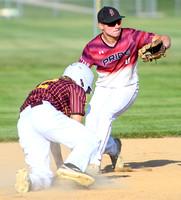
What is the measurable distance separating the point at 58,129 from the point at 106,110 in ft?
4.54

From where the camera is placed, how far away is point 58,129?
18.9 ft

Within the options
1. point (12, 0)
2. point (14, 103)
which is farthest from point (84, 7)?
point (14, 103)

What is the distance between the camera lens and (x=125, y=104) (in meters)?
7.18

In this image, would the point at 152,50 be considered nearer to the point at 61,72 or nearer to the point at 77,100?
the point at 77,100

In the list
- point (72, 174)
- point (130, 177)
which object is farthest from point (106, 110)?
point (72, 174)

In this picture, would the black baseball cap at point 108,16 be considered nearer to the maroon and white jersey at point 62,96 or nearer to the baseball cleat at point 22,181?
the maroon and white jersey at point 62,96

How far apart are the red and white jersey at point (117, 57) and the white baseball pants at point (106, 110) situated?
107 mm

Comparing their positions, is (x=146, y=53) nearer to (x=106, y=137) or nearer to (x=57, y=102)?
(x=106, y=137)

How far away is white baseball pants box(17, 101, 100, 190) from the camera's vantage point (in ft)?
18.8

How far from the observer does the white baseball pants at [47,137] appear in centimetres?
574

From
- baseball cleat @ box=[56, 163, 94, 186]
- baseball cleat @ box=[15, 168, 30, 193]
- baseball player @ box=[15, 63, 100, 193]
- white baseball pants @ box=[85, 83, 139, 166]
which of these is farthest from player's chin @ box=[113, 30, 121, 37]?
baseball cleat @ box=[15, 168, 30, 193]

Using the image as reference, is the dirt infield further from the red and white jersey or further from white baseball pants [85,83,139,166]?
the red and white jersey

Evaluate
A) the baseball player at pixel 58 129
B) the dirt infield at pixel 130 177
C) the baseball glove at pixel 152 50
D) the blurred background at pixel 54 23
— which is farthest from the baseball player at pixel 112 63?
the blurred background at pixel 54 23

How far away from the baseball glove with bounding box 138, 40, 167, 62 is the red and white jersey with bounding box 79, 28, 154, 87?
0.19 m
